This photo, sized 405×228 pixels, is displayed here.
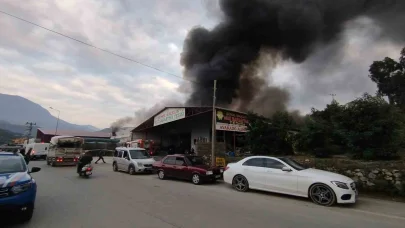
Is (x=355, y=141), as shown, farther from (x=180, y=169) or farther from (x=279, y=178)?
(x=180, y=169)

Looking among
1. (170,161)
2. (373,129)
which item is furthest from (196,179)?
(373,129)

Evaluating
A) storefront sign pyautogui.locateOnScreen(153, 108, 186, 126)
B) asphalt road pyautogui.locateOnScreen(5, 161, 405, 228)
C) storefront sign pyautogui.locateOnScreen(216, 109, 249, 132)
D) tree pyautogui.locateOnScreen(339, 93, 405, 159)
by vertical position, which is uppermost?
storefront sign pyautogui.locateOnScreen(153, 108, 186, 126)

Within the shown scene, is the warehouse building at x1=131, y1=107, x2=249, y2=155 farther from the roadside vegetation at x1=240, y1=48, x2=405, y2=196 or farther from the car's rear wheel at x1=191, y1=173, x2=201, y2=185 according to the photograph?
the car's rear wheel at x1=191, y1=173, x2=201, y2=185

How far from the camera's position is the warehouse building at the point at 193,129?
20062mm

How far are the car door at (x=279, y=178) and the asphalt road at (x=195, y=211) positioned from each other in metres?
0.31

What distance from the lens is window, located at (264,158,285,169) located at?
8.57 metres

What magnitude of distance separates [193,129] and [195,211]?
78.4ft

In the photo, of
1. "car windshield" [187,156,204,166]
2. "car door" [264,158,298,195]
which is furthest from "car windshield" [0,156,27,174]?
"car windshield" [187,156,204,166]

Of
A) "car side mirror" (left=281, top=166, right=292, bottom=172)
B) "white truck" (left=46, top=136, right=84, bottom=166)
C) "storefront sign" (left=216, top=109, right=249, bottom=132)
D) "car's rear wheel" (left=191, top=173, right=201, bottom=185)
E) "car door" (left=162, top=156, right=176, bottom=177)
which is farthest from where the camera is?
"storefront sign" (left=216, top=109, right=249, bottom=132)

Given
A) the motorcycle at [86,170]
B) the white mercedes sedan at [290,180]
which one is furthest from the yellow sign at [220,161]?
the motorcycle at [86,170]

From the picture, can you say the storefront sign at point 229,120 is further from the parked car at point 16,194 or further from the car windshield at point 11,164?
the parked car at point 16,194

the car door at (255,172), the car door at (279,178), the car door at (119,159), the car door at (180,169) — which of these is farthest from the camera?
the car door at (119,159)

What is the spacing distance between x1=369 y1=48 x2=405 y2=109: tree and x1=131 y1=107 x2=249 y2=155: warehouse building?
28368 millimetres

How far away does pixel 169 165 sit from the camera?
12.7 meters
